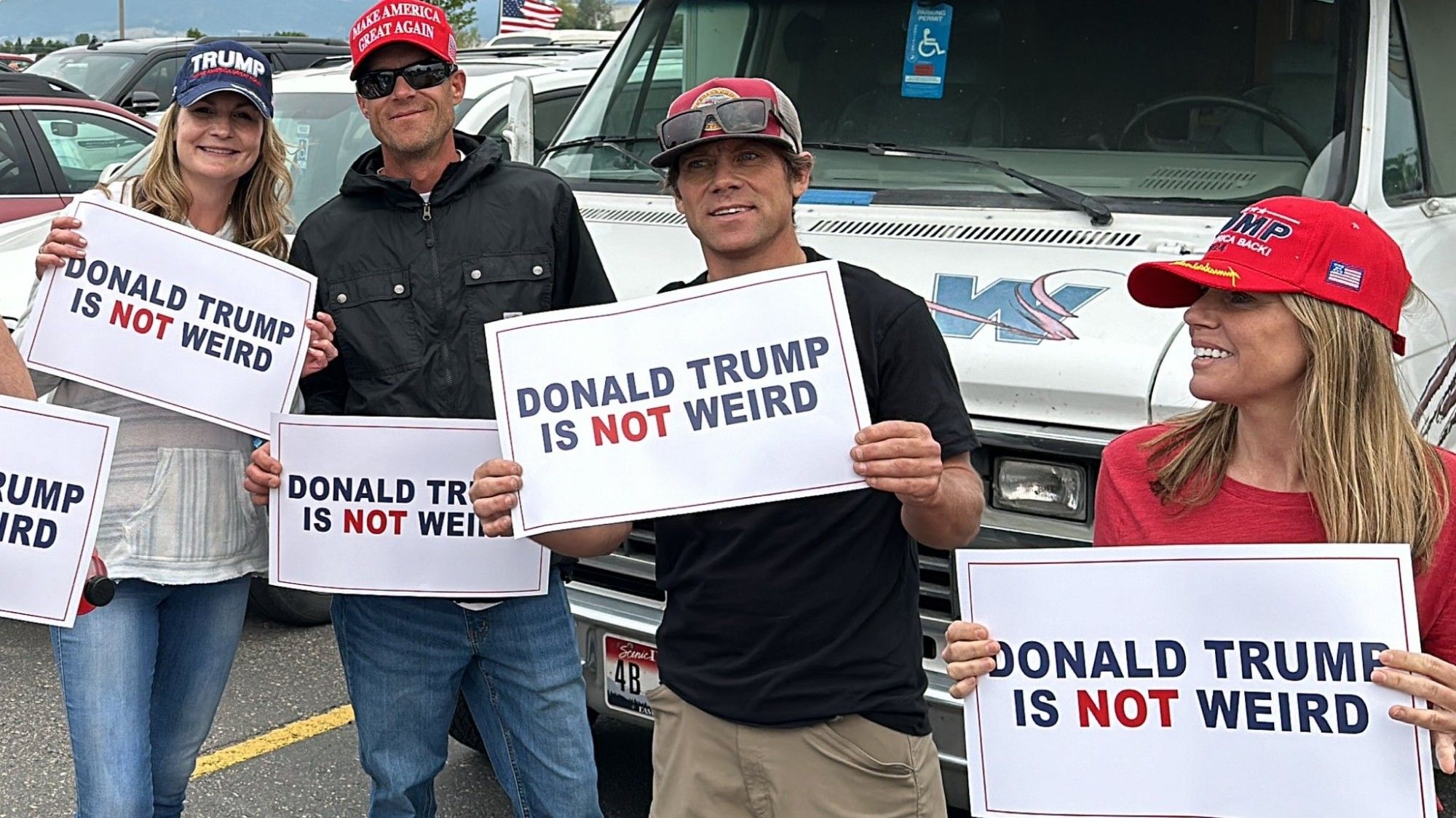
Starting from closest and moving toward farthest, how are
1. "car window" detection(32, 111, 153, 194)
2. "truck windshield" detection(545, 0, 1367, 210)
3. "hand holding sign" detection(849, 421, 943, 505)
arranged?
1. "hand holding sign" detection(849, 421, 943, 505)
2. "truck windshield" detection(545, 0, 1367, 210)
3. "car window" detection(32, 111, 153, 194)

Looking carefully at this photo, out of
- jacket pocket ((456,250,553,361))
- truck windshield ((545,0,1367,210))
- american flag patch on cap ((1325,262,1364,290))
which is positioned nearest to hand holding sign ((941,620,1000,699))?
american flag patch on cap ((1325,262,1364,290))

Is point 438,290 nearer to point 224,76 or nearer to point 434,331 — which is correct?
point 434,331

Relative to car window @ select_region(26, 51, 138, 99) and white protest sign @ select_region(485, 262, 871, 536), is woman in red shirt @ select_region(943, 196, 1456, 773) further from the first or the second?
car window @ select_region(26, 51, 138, 99)

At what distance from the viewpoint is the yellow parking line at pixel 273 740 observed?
187 inches

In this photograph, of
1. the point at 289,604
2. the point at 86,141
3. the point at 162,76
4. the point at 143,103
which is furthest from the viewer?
the point at 162,76

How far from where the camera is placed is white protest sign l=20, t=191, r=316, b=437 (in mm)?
3080

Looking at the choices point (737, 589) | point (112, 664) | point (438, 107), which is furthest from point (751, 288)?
point (112, 664)

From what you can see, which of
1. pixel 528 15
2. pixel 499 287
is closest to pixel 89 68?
Answer: pixel 528 15

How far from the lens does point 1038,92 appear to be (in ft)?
14.0

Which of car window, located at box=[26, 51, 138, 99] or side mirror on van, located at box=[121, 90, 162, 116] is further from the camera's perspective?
car window, located at box=[26, 51, 138, 99]

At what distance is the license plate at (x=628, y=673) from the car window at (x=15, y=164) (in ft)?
20.9

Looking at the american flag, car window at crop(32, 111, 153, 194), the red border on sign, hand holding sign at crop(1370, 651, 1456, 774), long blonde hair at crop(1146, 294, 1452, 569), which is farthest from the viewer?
the american flag

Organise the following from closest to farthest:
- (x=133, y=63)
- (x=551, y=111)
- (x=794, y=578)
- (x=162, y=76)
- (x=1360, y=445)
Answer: (x=1360, y=445) < (x=794, y=578) < (x=551, y=111) < (x=133, y=63) < (x=162, y=76)

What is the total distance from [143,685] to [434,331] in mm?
854
